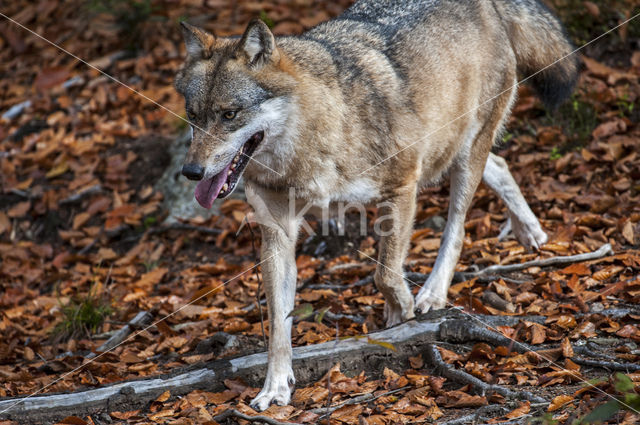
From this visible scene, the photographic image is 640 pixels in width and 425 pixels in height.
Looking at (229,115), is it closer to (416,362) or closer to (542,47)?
(416,362)

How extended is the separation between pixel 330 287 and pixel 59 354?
7.22ft

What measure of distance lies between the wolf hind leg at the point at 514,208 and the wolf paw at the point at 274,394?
2.61m

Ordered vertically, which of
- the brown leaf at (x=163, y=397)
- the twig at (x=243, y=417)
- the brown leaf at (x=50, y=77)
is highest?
the brown leaf at (x=50, y=77)

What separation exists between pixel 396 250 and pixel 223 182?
1.37m

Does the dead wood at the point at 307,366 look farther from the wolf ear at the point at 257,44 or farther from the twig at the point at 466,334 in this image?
the wolf ear at the point at 257,44

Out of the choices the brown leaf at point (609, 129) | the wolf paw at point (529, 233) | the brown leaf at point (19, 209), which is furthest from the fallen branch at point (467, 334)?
the brown leaf at point (19, 209)

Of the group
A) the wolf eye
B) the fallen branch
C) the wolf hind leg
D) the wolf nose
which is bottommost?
the fallen branch

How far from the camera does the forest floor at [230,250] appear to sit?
12.5ft

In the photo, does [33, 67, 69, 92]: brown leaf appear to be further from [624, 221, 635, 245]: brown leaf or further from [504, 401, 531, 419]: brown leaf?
[504, 401, 531, 419]: brown leaf

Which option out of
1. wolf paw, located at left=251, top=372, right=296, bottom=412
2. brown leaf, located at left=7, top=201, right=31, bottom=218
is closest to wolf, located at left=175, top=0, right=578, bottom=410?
wolf paw, located at left=251, top=372, right=296, bottom=412

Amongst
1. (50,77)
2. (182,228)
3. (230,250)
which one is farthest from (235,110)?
(50,77)

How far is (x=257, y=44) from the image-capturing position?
412 centimetres

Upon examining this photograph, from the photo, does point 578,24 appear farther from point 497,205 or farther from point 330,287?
point 330,287

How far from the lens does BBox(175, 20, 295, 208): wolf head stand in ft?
13.1
